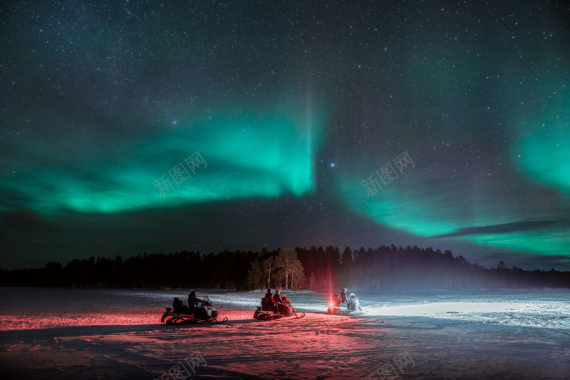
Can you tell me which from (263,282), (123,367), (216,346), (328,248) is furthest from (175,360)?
(328,248)

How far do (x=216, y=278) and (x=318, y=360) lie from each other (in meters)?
143

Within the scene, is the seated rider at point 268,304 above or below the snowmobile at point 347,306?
above

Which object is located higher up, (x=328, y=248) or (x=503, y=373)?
(x=328, y=248)

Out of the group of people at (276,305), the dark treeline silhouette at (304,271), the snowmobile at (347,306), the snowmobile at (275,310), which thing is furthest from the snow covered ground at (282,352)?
the dark treeline silhouette at (304,271)

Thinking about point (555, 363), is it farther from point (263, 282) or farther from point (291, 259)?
point (263, 282)

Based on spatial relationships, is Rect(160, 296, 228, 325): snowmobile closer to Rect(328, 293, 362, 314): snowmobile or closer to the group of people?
the group of people

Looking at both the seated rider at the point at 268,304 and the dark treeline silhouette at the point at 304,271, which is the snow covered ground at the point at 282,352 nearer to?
the seated rider at the point at 268,304

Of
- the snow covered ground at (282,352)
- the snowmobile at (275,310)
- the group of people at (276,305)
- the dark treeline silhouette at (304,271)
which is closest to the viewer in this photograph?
the snow covered ground at (282,352)

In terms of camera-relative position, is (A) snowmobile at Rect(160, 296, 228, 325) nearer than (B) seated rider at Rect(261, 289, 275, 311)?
Yes

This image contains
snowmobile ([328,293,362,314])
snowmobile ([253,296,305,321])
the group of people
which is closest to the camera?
snowmobile ([253,296,305,321])

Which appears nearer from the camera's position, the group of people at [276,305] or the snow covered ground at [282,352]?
the snow covered ground at [282,352]

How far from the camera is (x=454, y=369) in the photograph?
31.8 feet

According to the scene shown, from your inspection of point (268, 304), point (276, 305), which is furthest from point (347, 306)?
point (268, 304)

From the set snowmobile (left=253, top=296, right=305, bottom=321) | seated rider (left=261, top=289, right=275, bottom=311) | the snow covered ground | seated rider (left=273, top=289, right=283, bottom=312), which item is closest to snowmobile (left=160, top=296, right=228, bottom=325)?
the snow covered ground
